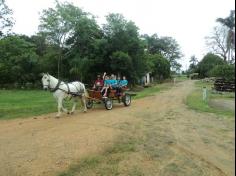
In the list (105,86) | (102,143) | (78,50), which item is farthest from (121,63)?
(102,143)

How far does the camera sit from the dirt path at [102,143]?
7.03 metres

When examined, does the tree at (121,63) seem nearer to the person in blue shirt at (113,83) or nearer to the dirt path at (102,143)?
the person in blue shirt at (113,83)

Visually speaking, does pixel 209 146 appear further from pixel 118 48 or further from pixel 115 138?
pixel 118 48

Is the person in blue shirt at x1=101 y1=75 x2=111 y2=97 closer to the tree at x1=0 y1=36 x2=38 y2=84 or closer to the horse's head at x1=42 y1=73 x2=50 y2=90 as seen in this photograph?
the horse's head at x1=42 y1=73 x2=50 y2=90

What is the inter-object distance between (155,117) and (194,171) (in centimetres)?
751

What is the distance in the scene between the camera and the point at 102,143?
363 inches

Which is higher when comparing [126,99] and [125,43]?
[125,43]

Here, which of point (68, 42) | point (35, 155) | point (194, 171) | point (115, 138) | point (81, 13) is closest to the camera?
point (194, 171)

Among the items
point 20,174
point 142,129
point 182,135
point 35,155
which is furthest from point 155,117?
point 20,174

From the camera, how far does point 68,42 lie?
155 feet

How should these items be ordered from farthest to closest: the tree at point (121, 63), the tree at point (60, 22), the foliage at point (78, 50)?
the tree at point (60, 22) < the foliage at point (78, 50) < the tree at point (121, 63)

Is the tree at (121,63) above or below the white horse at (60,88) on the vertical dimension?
above

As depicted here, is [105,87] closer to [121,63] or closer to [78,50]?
[121,63]

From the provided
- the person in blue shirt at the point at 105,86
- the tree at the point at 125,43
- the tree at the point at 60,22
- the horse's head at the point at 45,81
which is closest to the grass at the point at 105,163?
the horse's head at the point at 45,81
